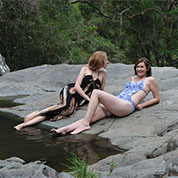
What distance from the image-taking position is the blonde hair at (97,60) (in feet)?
17.6

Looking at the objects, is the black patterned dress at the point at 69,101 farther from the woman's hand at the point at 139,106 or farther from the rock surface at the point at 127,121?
the woman's hand at the point at 139,106

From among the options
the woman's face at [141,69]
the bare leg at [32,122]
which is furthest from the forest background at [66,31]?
the woman's face at [141,69]

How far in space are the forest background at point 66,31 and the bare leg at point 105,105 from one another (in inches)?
309

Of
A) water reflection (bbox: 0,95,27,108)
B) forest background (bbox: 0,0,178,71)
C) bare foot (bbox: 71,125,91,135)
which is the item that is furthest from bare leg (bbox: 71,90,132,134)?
forest background (bbox: 0,0,178,71)

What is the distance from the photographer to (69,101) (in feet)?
17.9

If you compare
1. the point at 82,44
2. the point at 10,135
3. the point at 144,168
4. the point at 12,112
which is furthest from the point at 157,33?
the point at 144,168

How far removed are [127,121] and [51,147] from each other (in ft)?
4.35

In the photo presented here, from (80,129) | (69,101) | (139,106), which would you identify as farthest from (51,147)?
(139,106)

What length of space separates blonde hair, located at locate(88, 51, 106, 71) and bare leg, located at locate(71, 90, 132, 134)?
787 mm

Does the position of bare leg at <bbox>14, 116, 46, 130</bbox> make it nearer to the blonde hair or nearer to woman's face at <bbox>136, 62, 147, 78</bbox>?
the blonde hair

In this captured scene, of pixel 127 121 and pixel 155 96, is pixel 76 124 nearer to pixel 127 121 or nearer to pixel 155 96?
pixel 127 121

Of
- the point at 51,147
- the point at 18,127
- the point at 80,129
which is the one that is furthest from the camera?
the point at 18,127

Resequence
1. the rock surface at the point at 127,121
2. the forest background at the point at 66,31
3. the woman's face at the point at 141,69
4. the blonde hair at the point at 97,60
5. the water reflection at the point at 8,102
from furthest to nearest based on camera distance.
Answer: the forest background at the point at 66,31 < the water reflection at the point at 8,102 < the blonde hair at the point at 97,60 < the woman's face at the point at 141,69 < the rock surface at the point at 127,121

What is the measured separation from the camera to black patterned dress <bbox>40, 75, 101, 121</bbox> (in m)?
5.36
